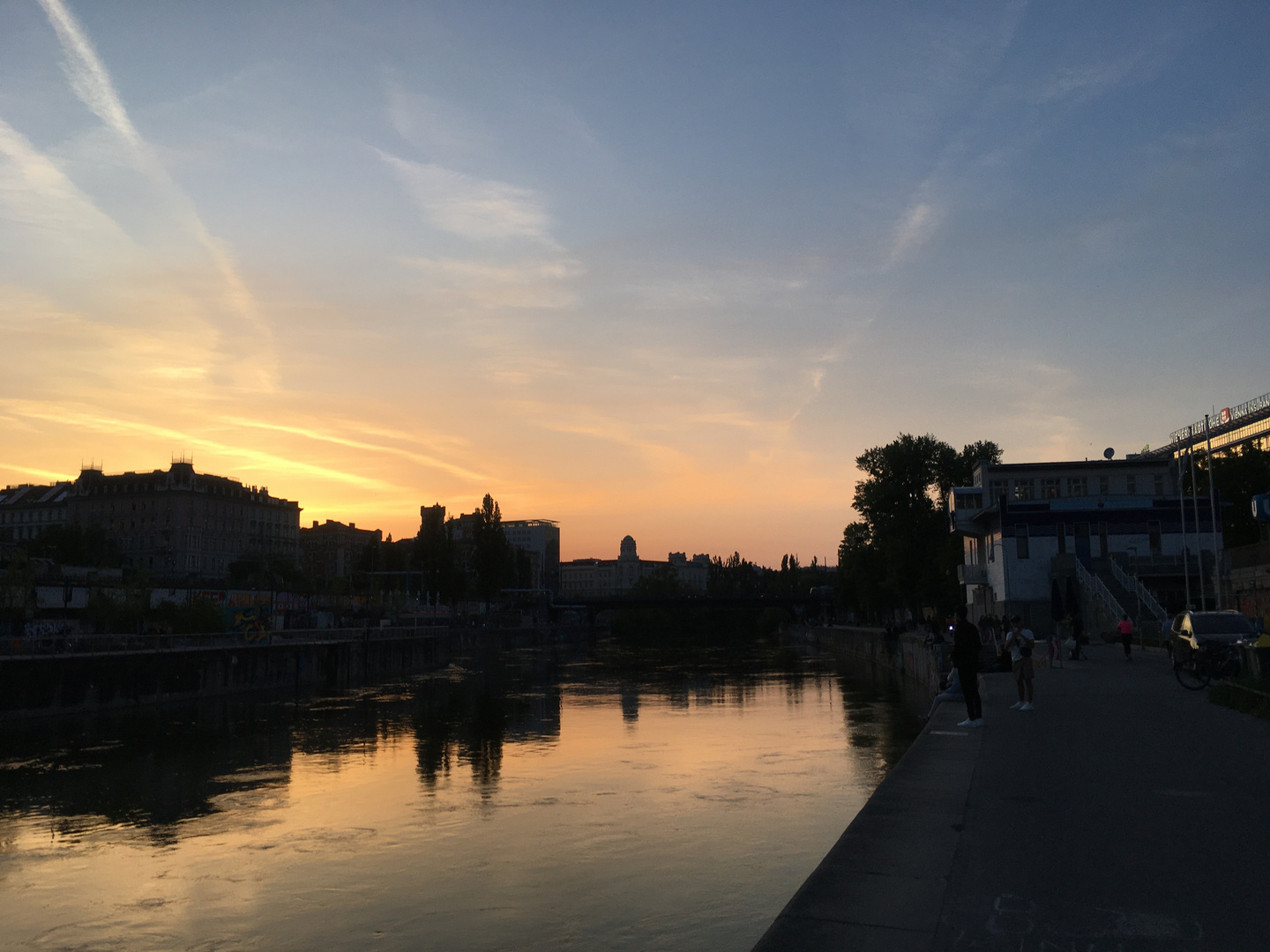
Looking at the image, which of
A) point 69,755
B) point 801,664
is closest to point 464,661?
point 801,664

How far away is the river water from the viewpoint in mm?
13594

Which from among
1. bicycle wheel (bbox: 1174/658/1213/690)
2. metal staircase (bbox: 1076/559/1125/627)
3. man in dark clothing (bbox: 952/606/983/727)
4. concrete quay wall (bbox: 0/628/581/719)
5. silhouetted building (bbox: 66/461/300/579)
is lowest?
concrete quay wall (bbox: 0/628/581/719)

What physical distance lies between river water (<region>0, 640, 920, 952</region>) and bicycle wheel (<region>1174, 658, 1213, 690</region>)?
770 centimetres

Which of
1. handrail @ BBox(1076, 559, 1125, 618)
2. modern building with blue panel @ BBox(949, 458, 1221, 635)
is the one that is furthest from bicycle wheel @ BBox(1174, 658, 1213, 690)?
modern building with blue panel @ BBox(949, 458, 1221, 635)

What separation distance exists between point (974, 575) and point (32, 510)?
15808 cm

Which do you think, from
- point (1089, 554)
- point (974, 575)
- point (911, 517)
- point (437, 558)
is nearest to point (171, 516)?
point (437, 558)

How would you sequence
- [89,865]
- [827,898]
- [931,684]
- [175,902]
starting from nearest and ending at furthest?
[827,898] → [175,902] → [89,865] → [931,684]

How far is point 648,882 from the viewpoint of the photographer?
599 inches

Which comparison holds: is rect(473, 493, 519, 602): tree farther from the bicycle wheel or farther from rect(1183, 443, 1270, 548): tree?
the bicycle wheel

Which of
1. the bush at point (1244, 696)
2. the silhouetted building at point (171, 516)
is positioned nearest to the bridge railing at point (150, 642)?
the bush at point (1244, 696)

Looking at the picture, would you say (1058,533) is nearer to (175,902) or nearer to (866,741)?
(866,741)

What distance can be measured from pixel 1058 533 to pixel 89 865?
210 ft

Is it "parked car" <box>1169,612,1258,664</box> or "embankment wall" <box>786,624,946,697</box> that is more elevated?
"parked car" <box>1169,612,1258,664</box>

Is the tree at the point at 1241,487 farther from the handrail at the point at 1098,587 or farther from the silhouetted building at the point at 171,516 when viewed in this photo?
the silhouetted building at the point at 171,516
